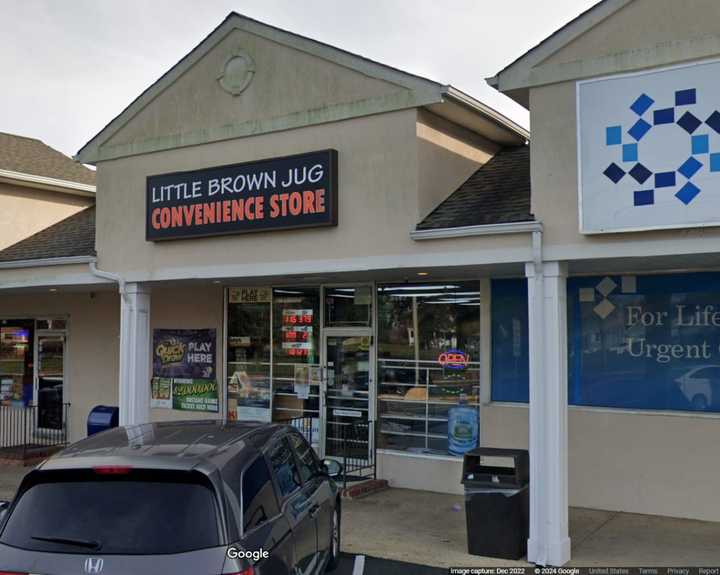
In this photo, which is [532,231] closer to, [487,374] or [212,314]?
[487,374]

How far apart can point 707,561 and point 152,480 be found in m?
5.81

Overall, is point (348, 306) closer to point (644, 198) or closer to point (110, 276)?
point (110, 276)

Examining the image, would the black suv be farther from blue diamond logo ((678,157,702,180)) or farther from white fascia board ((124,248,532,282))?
blue diamond logo ((678,157,702,180))

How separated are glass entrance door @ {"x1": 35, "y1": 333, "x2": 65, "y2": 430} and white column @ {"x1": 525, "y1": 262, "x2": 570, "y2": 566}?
10678 millimetres

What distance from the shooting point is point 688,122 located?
7703 millimetres

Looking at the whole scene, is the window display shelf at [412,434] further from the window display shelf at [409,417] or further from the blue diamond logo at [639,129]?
the blue diamond logo at [639,129]

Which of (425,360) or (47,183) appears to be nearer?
(425,360)

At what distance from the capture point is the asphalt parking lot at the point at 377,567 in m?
7.86

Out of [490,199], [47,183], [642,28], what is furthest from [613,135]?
[47,183]

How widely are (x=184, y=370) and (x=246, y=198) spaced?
4.51 metres

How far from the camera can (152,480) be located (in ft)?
16.0

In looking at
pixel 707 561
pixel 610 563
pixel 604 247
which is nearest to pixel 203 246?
pixel 604 247

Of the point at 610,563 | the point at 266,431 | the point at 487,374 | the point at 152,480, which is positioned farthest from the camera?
the point at 487,374

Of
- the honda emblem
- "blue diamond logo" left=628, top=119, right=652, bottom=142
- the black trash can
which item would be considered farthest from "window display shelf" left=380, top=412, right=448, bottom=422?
the honda emblem
